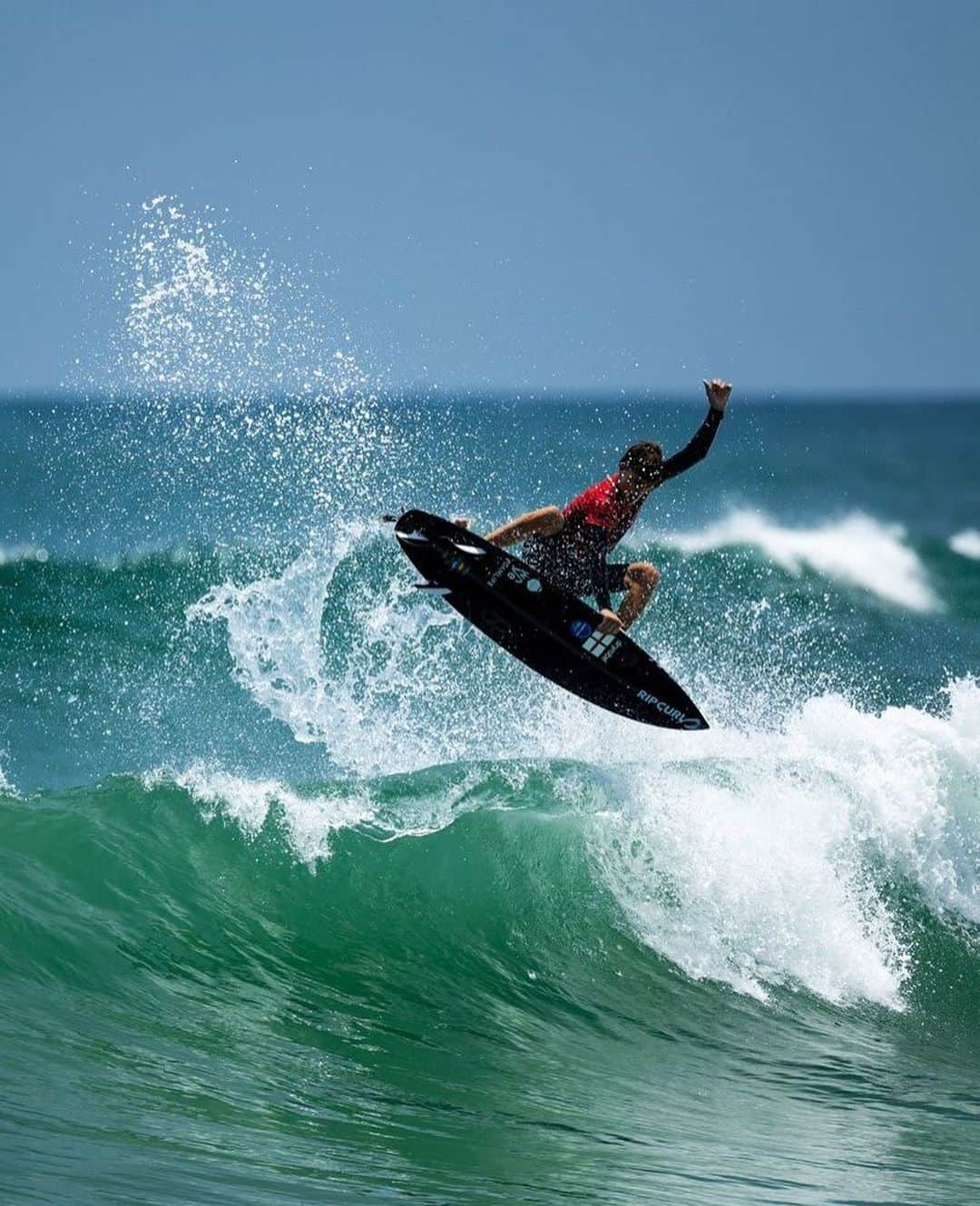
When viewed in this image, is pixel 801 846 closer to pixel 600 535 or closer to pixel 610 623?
pixel 610 623

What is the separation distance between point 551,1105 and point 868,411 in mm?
131927

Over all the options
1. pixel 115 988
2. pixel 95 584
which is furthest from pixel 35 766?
pixel 95 584

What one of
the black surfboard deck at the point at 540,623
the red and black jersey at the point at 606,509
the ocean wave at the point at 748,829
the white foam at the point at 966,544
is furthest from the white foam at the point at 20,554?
the white foam at the point at 966,544

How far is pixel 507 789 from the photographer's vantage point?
9867mm

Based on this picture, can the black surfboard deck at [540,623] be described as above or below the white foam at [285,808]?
above

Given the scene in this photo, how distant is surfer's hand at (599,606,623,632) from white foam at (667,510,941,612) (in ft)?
53.8

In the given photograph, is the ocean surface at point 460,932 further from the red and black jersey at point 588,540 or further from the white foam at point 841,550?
the white foam at point 841,550

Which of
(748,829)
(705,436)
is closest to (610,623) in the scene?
(705,436)

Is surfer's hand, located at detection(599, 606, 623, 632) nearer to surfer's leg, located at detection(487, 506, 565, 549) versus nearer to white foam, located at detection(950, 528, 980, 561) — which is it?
surfer's leg, located at detection(487, 506, 565, 549)

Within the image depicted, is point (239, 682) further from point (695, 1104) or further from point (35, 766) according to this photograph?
point (695, 1104)

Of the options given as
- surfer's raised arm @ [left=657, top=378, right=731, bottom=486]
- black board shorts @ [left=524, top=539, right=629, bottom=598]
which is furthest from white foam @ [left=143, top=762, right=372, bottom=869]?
surfer's raised arm @ [left=657, top=378, right=731, bottom=486]

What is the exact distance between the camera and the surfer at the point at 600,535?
29.6 ft

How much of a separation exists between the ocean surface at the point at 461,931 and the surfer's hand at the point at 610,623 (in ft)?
3.84

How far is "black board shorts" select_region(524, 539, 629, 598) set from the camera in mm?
9289
